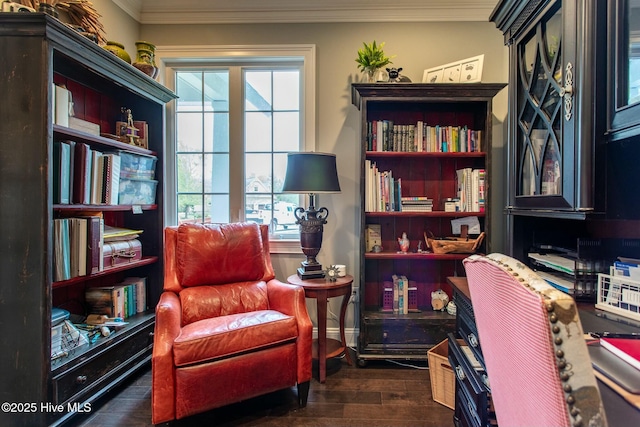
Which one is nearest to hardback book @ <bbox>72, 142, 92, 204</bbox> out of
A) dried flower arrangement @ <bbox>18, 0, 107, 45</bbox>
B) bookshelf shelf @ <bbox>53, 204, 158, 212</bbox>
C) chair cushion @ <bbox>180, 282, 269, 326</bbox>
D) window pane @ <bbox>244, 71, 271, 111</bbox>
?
bookshelf shelf @ <bbox>53, 204, 158, 212</bbox>

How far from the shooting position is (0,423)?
58.3 inches

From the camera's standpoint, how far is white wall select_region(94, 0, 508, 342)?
103 inches

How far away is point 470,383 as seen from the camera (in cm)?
126

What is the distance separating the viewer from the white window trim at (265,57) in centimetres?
264

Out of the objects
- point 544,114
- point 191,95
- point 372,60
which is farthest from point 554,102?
point 191,95

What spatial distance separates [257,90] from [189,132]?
704 millimetres

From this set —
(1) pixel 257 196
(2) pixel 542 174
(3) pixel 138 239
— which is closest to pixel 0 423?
(3) pixel 138 239

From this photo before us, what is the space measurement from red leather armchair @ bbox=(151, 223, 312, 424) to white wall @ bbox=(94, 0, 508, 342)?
60 centimetres

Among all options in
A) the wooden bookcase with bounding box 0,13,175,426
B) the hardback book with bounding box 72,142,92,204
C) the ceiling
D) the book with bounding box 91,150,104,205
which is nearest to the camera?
the wooden bookcase with bounding box 0,13,175,426

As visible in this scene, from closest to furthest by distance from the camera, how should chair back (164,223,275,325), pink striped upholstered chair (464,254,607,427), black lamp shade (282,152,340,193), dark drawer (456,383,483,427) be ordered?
pink striped upholstered chair (464,254,607,427) → dark drawer (456,383,483,427) → chair back (164,223,275,325) → black lamp shade (282,152,340,193)

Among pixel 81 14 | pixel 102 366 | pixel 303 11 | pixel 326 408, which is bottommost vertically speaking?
pixel 326 408

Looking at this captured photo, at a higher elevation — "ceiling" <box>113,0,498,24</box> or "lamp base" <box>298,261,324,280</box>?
"ceiling" <box>113,0,498,24</box>

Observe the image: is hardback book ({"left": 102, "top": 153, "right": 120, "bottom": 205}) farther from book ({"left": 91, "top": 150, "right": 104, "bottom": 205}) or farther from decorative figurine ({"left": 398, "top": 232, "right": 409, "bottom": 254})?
decorative figurine ({"left": 398, "top": 232, "right": 409, "bottom": 254})

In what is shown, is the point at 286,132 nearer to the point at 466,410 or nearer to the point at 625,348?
the point at 466,410
